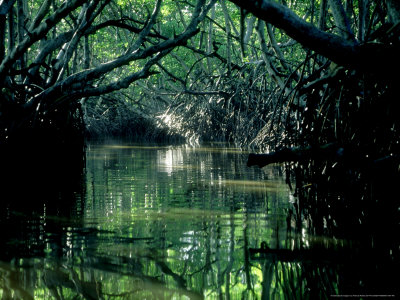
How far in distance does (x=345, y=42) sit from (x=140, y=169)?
16.5 feet

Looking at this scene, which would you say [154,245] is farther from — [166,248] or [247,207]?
[247,207]

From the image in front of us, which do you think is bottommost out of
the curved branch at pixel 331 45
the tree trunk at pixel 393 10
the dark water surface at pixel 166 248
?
the dark water surface at pixel 166 248

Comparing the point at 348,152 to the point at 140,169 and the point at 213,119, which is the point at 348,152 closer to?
the point at 140,169

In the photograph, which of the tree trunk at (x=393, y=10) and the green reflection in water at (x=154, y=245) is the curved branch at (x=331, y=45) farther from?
the green reflection in water at (x=154, y=245)

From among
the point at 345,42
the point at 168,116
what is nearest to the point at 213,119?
the point at 168,116

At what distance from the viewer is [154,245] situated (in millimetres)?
2938

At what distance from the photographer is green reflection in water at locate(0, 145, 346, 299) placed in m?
2.29

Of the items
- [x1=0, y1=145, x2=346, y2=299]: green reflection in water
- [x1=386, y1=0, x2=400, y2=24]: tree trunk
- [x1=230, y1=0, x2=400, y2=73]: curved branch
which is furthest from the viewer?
[x1=386, y1=0, x2=400, y2=24]: tree trunk

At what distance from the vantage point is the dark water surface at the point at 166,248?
2.29 meters

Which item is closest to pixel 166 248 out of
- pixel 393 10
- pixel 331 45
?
pixel 331 45

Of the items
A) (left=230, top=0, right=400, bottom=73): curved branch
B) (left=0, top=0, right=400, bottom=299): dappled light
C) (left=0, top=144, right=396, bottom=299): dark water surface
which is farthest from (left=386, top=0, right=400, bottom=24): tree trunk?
(left=0, top=144, right=396, bottom=299): dark water surface

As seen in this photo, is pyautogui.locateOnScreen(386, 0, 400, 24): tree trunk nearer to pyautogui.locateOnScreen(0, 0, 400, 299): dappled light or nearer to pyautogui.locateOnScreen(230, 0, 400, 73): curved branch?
pyautogui.locateOnScreen(0, 0, 400, 299): dappled light

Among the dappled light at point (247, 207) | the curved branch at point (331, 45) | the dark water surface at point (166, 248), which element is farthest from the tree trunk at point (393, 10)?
the dark water surface at point (166, 248)

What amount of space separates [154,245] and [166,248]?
0.09m
